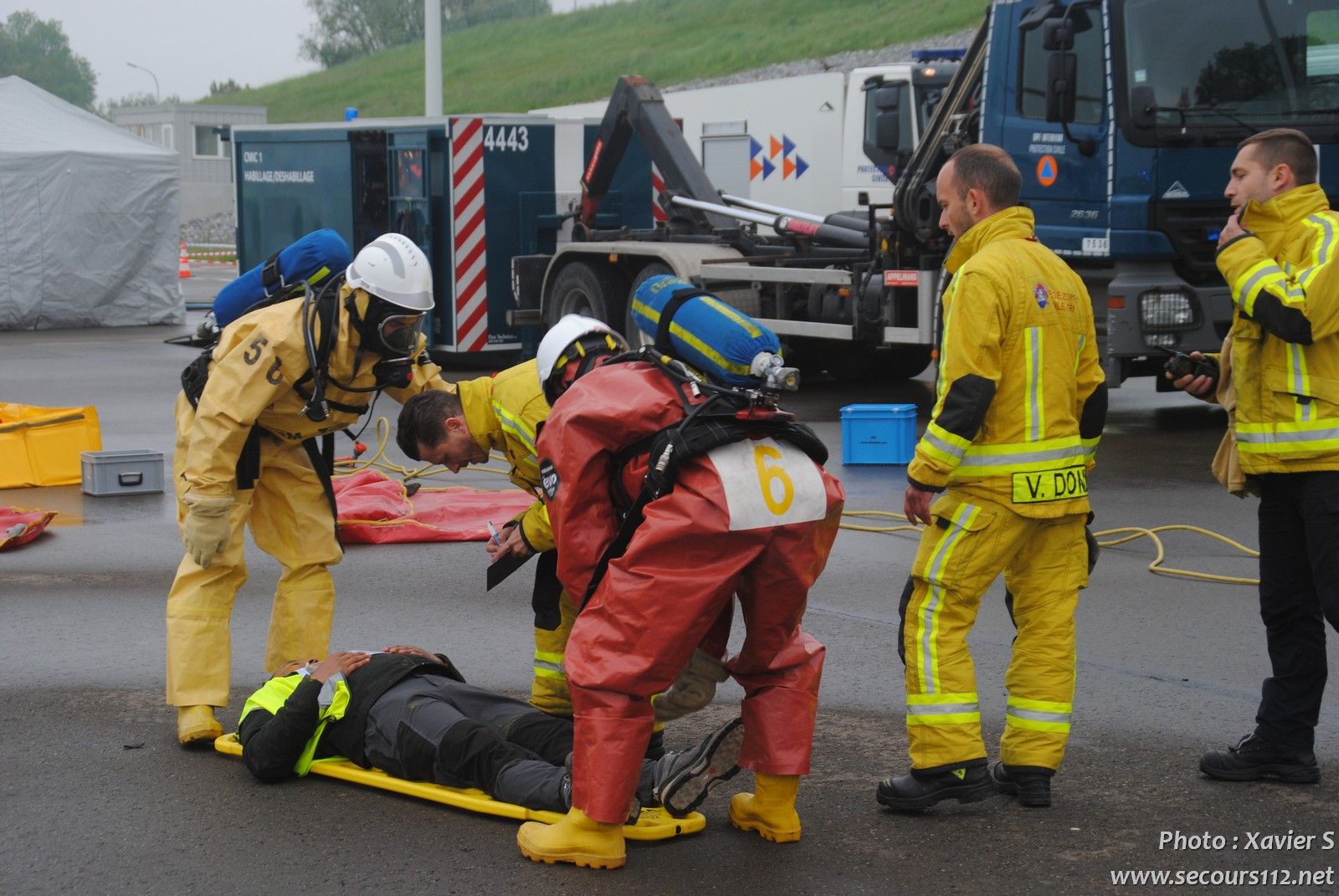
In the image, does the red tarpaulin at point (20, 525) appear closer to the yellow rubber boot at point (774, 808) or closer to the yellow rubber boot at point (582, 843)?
the yellow rubber boot at point (582, 843)

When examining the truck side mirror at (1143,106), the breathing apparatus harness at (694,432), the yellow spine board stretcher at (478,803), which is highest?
the truck side mirror at (1143,106)

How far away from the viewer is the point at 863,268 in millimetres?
12508

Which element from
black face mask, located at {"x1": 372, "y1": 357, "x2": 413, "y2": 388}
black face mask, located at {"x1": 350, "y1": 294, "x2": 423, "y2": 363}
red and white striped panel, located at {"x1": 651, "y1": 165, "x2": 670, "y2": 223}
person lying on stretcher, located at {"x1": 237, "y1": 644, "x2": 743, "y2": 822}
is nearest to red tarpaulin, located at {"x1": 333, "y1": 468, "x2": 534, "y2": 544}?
black face mask, located at {"x1": 372, "y1": 357, "x2": 413, "y2": 388}

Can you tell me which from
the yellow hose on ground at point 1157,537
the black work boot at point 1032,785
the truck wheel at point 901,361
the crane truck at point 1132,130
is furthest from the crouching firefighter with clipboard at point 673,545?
the truck wheel at point 901,361

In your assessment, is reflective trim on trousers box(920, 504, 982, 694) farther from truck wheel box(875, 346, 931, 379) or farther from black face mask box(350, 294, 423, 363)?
truck wheel box(875, 346, 931, 379)

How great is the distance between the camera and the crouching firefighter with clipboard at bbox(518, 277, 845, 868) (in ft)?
12.5

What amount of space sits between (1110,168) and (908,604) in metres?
6.78

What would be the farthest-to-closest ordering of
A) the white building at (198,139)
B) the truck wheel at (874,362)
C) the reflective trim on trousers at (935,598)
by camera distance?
the white building at (198,139) < the truck wheel at (874,362) < the reflective trim on trousers at (935,598)

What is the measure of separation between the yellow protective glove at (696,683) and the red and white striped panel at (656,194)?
11.9 meters

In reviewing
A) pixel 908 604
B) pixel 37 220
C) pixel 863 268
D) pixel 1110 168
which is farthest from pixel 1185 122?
pixel 37 220

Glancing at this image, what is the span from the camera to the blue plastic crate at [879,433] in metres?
10.4

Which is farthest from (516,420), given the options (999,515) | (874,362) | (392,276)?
(874,362)

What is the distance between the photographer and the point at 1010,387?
430cm

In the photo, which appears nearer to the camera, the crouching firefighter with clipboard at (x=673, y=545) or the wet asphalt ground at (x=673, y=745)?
the crouching firefighter with clipboard at (x=673, y=545)
